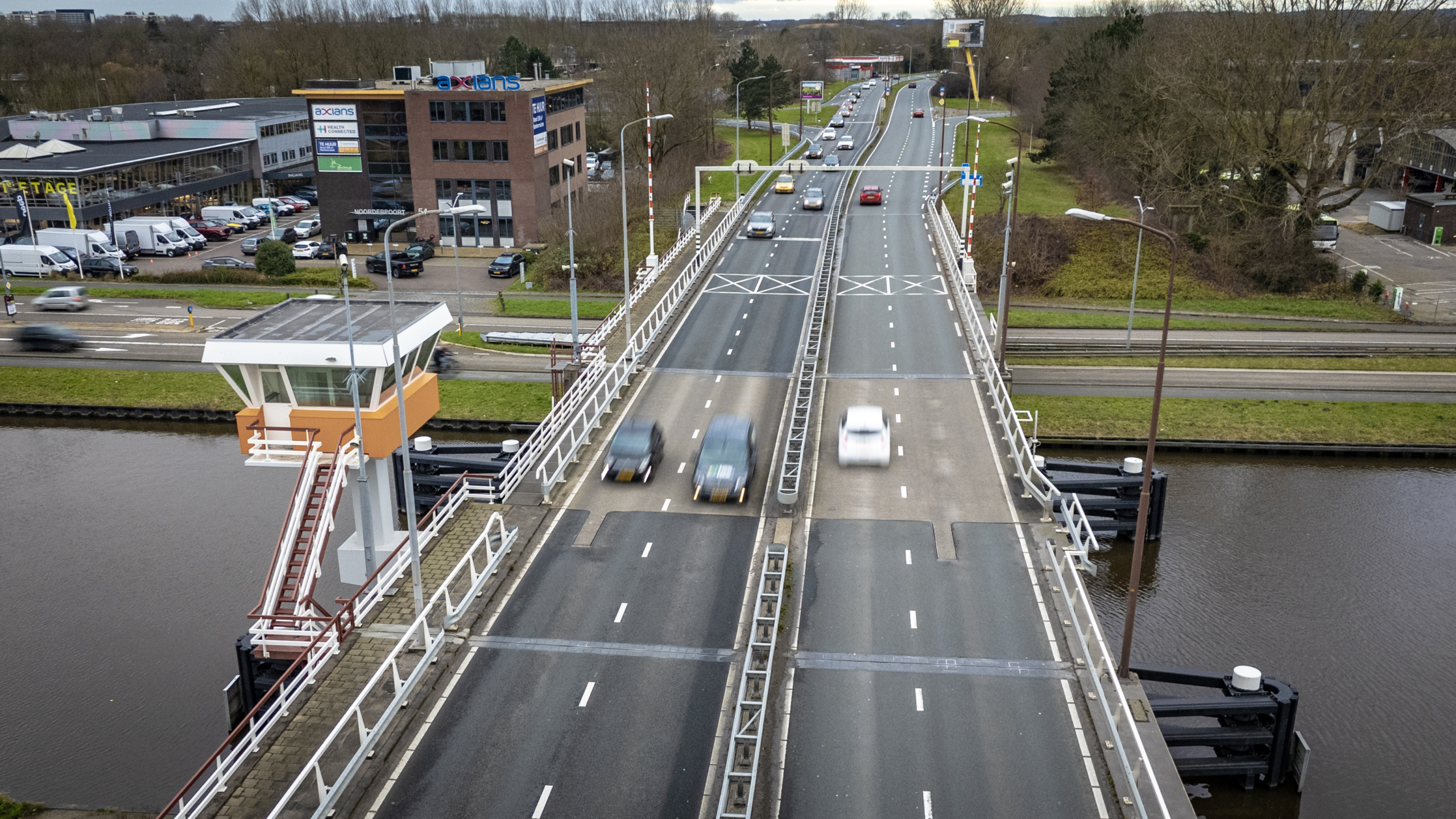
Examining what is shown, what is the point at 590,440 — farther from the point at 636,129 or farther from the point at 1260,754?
the point at 636,129

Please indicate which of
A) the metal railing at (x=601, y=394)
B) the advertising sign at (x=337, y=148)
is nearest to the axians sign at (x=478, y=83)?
the advertising sign at (x=337, y=148)

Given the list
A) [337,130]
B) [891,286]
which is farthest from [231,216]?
[891,286]

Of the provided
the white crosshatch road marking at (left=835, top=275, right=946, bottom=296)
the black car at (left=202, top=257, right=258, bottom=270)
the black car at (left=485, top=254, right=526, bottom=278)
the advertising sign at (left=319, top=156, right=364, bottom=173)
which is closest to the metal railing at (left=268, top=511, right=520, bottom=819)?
the white crosshatch road marking at (left=835, top=275, right=946, bottom=296)

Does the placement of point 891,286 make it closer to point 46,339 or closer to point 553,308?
point 553,308

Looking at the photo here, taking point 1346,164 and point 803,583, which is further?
point 1346,164

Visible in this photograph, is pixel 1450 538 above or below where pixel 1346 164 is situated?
below

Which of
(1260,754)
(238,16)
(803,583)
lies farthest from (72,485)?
(238,16)

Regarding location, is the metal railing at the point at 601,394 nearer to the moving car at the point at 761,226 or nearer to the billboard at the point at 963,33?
the moving car at the point at 761,226
